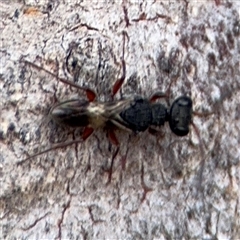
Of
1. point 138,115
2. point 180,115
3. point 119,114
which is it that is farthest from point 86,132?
point 180,115

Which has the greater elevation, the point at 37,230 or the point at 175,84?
the point at 175,84

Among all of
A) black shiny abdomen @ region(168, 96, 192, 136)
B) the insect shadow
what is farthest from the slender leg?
black shiny abdomen @ region(168, 96, 192, 136)

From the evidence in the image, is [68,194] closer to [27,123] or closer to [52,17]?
[27,123]

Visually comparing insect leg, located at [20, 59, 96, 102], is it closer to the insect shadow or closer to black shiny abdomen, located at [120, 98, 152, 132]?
the insect shadow

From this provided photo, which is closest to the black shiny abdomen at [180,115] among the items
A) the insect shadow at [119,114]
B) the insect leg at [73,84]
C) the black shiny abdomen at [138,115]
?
the insect shadow at [119,114]

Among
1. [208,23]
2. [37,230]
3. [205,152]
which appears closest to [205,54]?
[208,23]

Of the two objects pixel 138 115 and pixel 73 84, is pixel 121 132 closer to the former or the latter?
pixel 138 115
